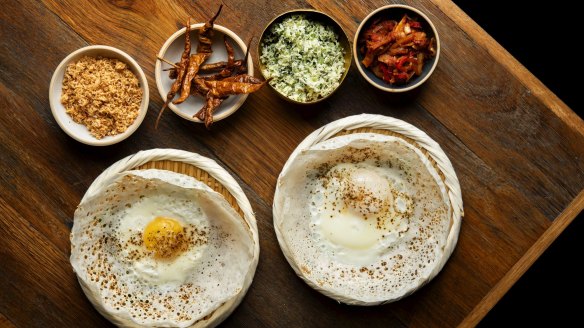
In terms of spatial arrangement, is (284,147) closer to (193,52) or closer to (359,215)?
(359,215)

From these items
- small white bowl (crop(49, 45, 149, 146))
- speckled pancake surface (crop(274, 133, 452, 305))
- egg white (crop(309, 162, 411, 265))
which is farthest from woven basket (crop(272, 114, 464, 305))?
small white bowl (crop(49, 45, 149, 146))

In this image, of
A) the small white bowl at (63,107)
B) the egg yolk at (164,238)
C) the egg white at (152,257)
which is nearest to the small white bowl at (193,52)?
the small white bowl at (63,107)

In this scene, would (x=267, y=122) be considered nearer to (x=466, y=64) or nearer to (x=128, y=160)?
(x=128, y=160)

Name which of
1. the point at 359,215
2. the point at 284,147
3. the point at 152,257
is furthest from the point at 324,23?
the point at 152,257

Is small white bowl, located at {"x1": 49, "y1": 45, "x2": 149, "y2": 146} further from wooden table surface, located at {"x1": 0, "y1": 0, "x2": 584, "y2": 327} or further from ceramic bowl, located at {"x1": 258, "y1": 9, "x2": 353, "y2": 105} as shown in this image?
ceramic bowl, located at {"x1": 258, "y1": 9, "x2": 353, "y2": 105}

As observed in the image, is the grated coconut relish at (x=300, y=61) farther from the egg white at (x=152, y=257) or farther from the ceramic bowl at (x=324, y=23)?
the egg white at (x=152, y=257)

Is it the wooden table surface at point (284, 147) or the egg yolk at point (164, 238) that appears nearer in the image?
the egg yolk at point (164, 238)
